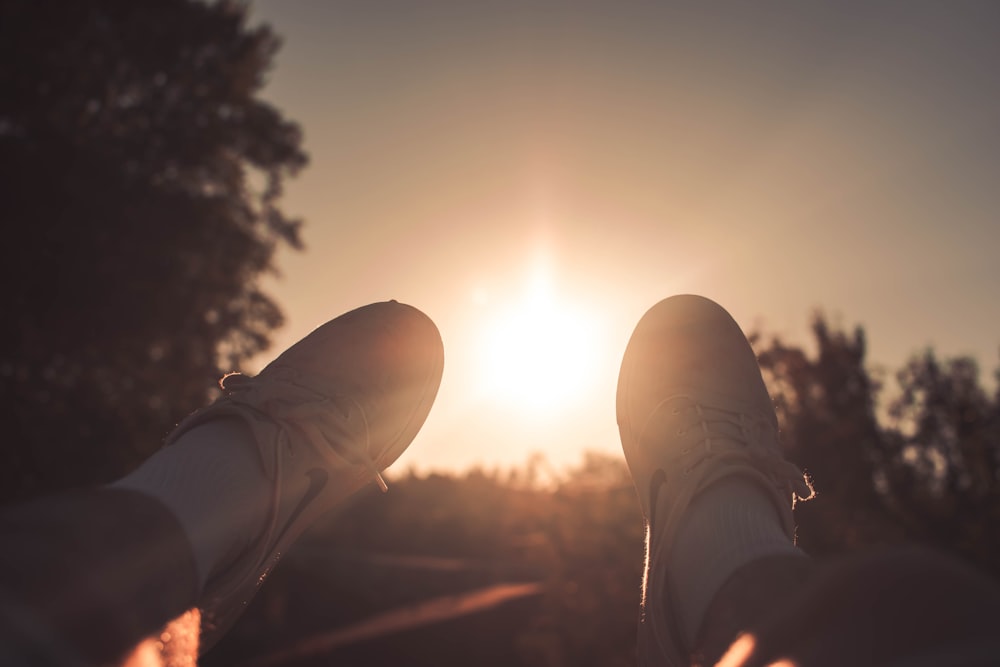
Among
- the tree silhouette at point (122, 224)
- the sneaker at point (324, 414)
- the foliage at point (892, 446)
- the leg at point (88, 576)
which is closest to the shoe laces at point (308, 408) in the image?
the sneaker at point (324, 414)

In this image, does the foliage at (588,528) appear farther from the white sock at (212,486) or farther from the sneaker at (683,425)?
the white sock at (212,486)

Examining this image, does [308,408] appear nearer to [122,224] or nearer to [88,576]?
[88,576]

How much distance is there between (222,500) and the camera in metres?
1.39

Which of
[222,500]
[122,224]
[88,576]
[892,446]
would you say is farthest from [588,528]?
[122,224]

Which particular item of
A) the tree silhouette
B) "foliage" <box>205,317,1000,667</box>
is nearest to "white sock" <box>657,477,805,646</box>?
"foliage" <box>205,317,1000,667</box>

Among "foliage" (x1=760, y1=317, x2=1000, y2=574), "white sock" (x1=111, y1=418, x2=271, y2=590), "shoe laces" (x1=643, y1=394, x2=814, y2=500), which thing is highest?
"foliage" (x1=760, y1=317, x2=1000, y2=574)

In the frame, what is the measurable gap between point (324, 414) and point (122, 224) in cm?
513

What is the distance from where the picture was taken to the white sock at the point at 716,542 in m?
1.30

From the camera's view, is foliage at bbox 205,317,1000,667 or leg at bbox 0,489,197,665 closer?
leg at bbox 0,489,197,665

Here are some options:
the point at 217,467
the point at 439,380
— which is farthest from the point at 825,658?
the point at 439,380

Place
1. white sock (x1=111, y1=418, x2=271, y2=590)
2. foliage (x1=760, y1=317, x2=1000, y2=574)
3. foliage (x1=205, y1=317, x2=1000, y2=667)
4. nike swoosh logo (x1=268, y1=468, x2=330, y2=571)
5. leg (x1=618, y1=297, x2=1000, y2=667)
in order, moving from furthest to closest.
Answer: foliage (x1=760, y1=317, x2=1000, y2=574), foliage (x1=205, y1=317, x2=1000, y2=667), nike swoosh logo (x1=268, y1=468, x2=330, y2=571), white sock (x1=111, y1=418, x2=271, y2=590), leg (x1=618, y1=297, x2=1000, y2=667)

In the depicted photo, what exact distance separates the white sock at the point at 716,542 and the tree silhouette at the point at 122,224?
578 centimetres

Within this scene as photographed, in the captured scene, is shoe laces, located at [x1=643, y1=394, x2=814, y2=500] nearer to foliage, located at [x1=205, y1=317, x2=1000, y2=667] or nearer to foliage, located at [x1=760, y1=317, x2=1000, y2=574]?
foliage, located at [x1=205, y1=317, x2=1000, y2=667]

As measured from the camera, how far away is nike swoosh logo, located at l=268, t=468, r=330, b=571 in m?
1.77
